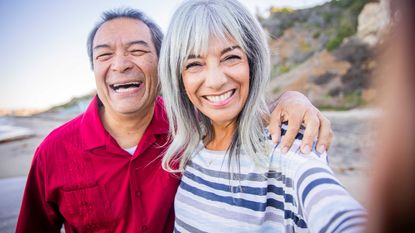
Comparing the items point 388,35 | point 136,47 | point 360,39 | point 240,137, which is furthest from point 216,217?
point 360,39

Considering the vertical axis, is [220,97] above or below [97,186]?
above

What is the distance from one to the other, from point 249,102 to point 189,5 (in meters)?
0.71

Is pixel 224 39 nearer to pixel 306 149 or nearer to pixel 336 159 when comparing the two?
pixel 306 149

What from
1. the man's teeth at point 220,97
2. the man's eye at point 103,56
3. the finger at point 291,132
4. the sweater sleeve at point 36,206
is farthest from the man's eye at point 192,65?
the sweater sleeve at point 36,206

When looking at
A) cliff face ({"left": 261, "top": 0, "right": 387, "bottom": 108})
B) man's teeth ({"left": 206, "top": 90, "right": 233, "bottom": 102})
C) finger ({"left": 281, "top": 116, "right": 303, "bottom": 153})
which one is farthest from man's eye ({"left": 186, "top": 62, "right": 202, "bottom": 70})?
cliff face ({"left": 261, "top": 0, "right": 387, "bottom": 108})

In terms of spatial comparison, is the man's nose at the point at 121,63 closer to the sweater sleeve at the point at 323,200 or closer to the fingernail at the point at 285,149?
the fingernail at the point at 285,149

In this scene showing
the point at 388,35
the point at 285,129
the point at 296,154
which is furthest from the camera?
the point at 285,129

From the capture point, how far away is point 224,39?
5.43ft

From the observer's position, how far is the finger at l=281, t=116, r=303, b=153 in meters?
1.37

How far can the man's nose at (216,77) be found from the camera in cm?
167

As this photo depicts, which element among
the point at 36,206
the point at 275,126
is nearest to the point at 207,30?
the point at 275,126

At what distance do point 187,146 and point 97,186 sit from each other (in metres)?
0.71

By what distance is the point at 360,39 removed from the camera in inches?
894

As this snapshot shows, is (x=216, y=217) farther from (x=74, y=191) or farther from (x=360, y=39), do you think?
(x=360, y=39)
